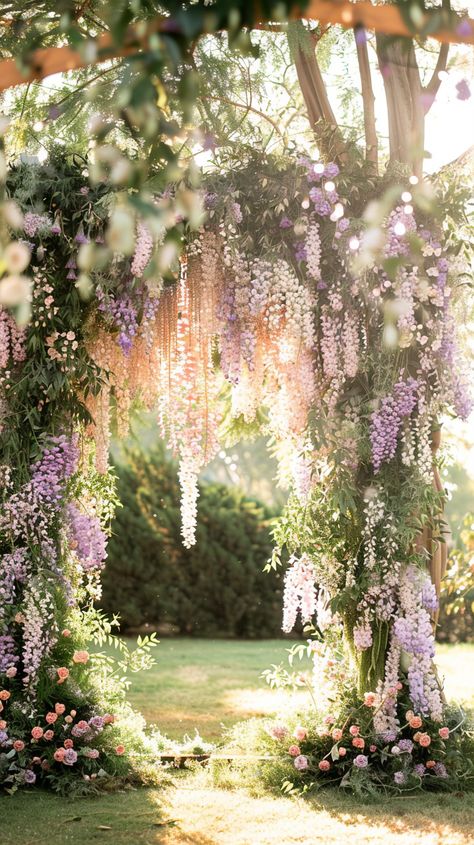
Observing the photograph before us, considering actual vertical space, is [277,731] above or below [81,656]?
below

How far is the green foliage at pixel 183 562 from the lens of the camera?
877 centimetres

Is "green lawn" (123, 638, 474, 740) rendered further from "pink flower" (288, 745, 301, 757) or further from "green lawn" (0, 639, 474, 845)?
"green lawn" (0, 639, 474, 845)

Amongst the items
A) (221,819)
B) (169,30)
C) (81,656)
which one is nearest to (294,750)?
(221,819)

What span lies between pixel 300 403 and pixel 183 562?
4.90 meters

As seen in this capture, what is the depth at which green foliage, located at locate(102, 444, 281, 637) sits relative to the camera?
8.77m

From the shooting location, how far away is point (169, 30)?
4.83 feet

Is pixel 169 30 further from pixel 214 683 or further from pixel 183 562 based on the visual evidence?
pixel 183 562

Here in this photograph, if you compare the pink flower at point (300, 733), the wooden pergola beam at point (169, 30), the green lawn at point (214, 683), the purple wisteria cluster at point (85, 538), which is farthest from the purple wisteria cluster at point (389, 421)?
the wooden pergola beam at point (169, 30)

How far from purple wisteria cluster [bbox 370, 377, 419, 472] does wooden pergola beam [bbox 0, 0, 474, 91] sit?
2.37 metres

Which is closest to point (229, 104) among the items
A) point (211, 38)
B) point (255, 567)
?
point (211, 38)

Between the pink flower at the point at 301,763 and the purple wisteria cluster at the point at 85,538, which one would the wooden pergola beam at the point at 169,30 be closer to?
the purple wisteria cluster at the point at 85,538

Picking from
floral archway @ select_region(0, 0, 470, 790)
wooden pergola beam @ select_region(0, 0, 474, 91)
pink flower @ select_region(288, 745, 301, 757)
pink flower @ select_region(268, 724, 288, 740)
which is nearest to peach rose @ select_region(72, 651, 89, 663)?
floral archway @ select_region(0, 0, 470, 790)

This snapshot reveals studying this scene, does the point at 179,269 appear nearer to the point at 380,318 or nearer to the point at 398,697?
the point at 380,318

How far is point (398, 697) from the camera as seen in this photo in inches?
162
